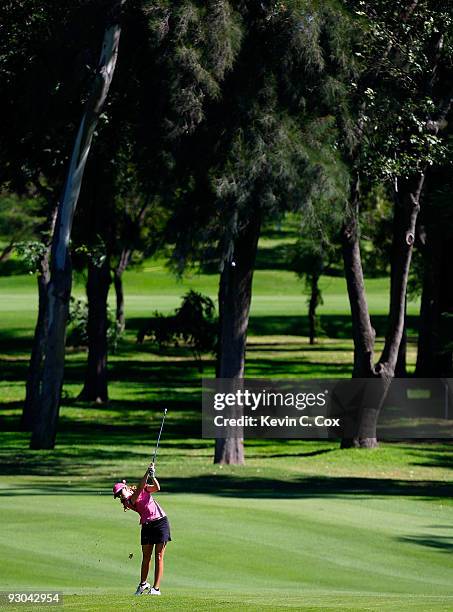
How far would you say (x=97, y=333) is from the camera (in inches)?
1818

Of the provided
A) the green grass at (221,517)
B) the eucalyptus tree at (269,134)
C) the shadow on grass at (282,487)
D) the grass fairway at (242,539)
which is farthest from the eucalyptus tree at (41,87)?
the grass fairway at (242,539)

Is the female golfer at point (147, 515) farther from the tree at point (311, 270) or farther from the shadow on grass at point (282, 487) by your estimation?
the tree at point (311, 270)

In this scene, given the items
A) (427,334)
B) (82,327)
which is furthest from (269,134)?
(82,327)

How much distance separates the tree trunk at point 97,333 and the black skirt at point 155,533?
32.8 m

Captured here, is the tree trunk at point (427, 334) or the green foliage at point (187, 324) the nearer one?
the tree trunk at point (427, 334)

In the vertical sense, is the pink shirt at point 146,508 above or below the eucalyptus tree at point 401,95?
below

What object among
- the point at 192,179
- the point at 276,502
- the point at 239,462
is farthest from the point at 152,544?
the point at 239,462

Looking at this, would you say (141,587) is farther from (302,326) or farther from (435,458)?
(302,326)

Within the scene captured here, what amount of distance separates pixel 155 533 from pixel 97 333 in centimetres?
3395

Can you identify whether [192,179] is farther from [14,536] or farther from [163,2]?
[14,536]

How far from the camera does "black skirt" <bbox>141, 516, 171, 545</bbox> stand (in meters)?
12.5

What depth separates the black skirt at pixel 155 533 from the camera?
40.9 ft

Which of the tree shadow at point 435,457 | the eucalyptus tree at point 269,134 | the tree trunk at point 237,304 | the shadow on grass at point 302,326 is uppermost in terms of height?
the eucalyptus tree at point 269,134

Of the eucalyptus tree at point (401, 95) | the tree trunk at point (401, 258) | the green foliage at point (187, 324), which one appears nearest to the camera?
the eucalyptus tree at point (401, 95)
